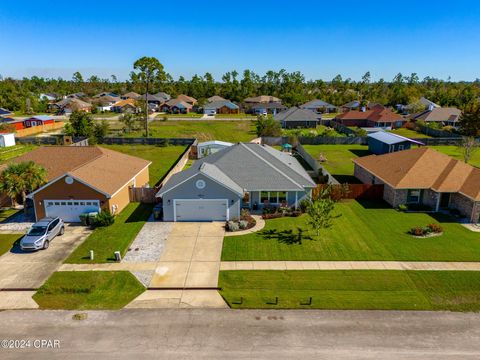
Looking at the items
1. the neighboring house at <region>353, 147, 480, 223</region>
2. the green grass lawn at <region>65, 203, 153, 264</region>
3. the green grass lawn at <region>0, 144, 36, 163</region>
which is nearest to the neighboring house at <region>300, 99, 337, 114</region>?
the green grass lawn at <region>0, 144, 36, 163</region>

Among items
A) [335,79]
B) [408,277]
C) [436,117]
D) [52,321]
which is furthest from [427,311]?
[335,79]

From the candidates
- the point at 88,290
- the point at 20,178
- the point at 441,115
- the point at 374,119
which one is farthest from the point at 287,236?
the point at 441,115

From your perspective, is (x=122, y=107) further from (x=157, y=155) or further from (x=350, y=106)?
(x=350, y=106)

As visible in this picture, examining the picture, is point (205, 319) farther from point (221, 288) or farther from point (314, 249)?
point (314, 249)

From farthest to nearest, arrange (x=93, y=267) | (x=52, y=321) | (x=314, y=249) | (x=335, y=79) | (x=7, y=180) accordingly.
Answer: (x=335, y=79), (x=7, y=180), (x=314, y=249), (x=93, y=267), (x=52, y=321)

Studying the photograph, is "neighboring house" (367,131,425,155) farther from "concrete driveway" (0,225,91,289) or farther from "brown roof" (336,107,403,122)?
"concrete driveway" (0,225,91,289)

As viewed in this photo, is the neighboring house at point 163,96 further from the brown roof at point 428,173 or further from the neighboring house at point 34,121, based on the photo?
the brown roof at point 428,173

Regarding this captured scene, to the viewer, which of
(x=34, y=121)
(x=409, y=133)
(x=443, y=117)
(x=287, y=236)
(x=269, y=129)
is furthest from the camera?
(x=443, y=117)
